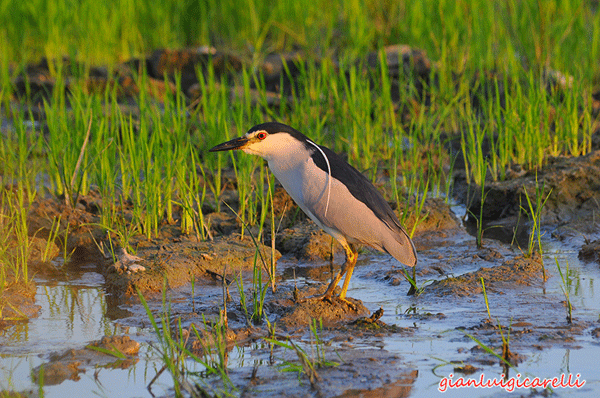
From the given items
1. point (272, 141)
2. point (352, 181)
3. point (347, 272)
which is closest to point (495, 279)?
point (347, 272)

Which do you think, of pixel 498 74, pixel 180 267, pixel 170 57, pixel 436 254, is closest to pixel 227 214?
pixel 180 267

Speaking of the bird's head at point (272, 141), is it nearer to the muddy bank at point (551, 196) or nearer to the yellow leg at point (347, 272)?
the yellow leg at point (347, 272)

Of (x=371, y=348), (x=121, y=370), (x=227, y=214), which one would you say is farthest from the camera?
(x=227, y=214)

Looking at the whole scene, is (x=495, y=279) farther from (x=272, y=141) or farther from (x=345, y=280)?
(x=272, y=141)

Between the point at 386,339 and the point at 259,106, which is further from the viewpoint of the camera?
the point at 259,106

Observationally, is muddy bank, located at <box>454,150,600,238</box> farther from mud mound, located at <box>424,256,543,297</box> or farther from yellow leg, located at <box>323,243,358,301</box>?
yellow leg, located at <box>323,243,358,301</box>

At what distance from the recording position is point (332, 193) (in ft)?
13.0

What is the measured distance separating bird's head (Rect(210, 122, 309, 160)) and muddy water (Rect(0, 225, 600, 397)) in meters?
0.78

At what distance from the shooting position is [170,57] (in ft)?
30.7

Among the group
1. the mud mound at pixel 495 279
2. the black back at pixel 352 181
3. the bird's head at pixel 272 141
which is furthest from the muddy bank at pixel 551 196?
the bird's head at pixel 272 141

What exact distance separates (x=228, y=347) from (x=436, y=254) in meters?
1.92

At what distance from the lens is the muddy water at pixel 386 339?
2.89 meters

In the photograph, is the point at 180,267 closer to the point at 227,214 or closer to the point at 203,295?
the point at 203,295

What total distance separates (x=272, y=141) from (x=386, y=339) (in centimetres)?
129
